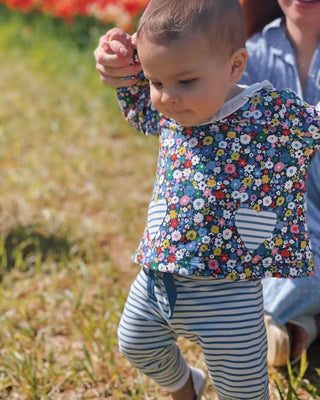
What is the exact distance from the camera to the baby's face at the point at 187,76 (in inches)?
58.5

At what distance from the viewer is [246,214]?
1.63 m

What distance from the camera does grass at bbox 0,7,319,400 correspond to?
223 centimetres

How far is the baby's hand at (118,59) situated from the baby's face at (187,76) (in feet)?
0.78

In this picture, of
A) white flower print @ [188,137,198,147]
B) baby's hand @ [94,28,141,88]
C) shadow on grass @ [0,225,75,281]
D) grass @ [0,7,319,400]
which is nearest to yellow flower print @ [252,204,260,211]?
white flower print @ [188,137,198,147]

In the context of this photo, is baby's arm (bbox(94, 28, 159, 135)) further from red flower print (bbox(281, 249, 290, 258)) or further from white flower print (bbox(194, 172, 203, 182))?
red flower print (bbox(281, 249, 290, 258))

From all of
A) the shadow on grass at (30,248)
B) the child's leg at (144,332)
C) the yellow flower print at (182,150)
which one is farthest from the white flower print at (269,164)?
the shadow on grass at (30,248)

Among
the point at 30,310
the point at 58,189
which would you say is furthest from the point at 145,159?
the point at 30,310

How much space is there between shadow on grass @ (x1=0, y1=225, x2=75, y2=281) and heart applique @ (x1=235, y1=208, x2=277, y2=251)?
1.43m

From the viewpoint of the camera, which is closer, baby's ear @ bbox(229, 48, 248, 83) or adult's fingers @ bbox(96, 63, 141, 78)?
baby's ear @ bbox(229, 48, 248, 83)

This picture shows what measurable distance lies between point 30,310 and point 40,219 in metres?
0.80

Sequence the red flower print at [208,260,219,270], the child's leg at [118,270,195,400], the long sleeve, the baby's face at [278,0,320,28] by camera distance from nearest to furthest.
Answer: the red flower print at [208,260,219,270] → the child's leg at [118,270,195,400] → the long sleeve → the baby's face at [278,0,320,28]

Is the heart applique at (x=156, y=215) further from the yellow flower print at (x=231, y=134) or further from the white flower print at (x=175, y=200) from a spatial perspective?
the yellow flower print at (x=231, y=134)

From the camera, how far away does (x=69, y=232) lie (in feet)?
10.5

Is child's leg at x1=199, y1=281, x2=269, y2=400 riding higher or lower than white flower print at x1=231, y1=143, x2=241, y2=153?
lower
